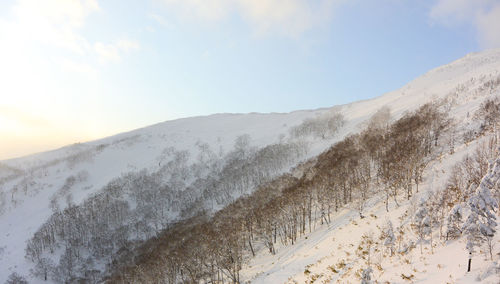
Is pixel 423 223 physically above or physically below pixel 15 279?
above

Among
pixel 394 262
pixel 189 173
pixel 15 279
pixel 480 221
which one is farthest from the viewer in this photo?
pixel 189 173

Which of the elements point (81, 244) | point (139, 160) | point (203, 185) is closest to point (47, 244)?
point (81, 244)

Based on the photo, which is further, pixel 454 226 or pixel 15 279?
pixel 15 279

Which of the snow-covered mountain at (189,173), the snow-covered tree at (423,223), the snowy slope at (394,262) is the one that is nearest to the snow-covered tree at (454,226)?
the snowy slope at (394,262)

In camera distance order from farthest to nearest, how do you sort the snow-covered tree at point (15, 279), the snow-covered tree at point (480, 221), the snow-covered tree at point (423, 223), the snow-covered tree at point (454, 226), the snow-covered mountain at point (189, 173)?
the snow-covered mountain at point (189, 173)
the snow-covered tree at point (15, 279)
the snow-covered tree at point (423, 223)
the snow-covered tree at point (454, 226)
the snow-covered tree at point (480, 221)

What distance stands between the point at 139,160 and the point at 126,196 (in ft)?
185

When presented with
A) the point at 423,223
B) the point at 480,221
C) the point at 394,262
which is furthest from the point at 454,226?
the point at 480,221

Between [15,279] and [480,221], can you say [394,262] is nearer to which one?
[480,221]

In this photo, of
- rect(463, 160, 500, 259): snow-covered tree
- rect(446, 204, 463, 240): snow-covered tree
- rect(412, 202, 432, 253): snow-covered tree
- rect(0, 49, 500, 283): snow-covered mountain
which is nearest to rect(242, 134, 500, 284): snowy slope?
rect(446, 204, 463, 240): snow-covered tree

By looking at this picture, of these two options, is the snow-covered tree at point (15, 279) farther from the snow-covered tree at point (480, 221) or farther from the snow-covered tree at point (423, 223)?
the snow-covered tree at point (480, 221)

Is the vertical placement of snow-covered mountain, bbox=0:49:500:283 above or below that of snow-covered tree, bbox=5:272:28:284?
above

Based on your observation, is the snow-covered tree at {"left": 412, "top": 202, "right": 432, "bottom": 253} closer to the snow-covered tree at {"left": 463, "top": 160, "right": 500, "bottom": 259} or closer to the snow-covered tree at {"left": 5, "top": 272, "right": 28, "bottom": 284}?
the snow-covered tree at {"left": 463, "top": 160, "right": 500, "bottom": 259}

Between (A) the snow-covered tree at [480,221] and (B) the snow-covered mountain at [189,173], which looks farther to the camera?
(B) the snow-covered mountain at [189,173]

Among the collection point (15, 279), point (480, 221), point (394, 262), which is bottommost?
point (15, 279)
